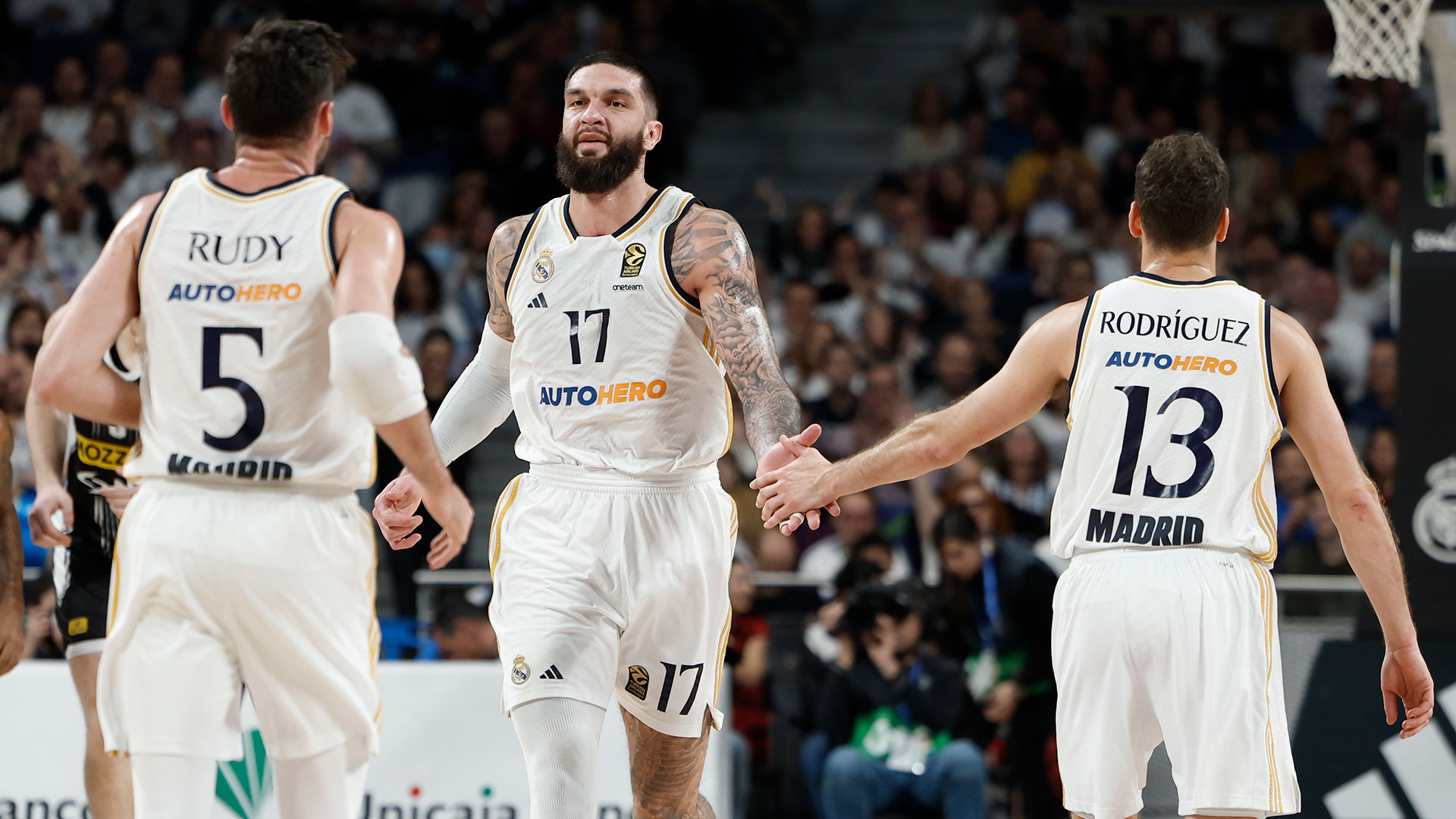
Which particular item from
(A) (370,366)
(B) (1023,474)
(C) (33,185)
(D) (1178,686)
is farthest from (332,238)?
(C) (33,185)

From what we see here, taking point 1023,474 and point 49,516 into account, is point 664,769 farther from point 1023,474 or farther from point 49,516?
point 1023,474

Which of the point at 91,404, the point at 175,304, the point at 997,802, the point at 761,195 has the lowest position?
the point at 997,802

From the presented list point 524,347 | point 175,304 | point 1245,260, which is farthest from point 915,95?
point 175,304

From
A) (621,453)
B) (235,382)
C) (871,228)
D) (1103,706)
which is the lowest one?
Answer: (1103,706)

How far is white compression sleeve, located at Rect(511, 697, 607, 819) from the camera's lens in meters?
5.06

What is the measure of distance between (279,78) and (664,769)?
8.79 feet

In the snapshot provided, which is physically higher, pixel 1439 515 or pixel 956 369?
pixel 956 369

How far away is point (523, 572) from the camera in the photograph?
210 inches

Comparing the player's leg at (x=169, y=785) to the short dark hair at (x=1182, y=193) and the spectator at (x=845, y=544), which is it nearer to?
the short dark hair at (x=1182, y=193)

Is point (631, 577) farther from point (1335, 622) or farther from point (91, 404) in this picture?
point (1335, 622)

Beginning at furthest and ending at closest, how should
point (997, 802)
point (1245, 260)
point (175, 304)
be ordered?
point (1245, 260), point (997, 802), point (175, 304)

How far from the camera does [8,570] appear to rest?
214 inches

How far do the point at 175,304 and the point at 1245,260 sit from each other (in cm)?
1014

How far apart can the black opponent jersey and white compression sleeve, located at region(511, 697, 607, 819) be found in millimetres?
2391
